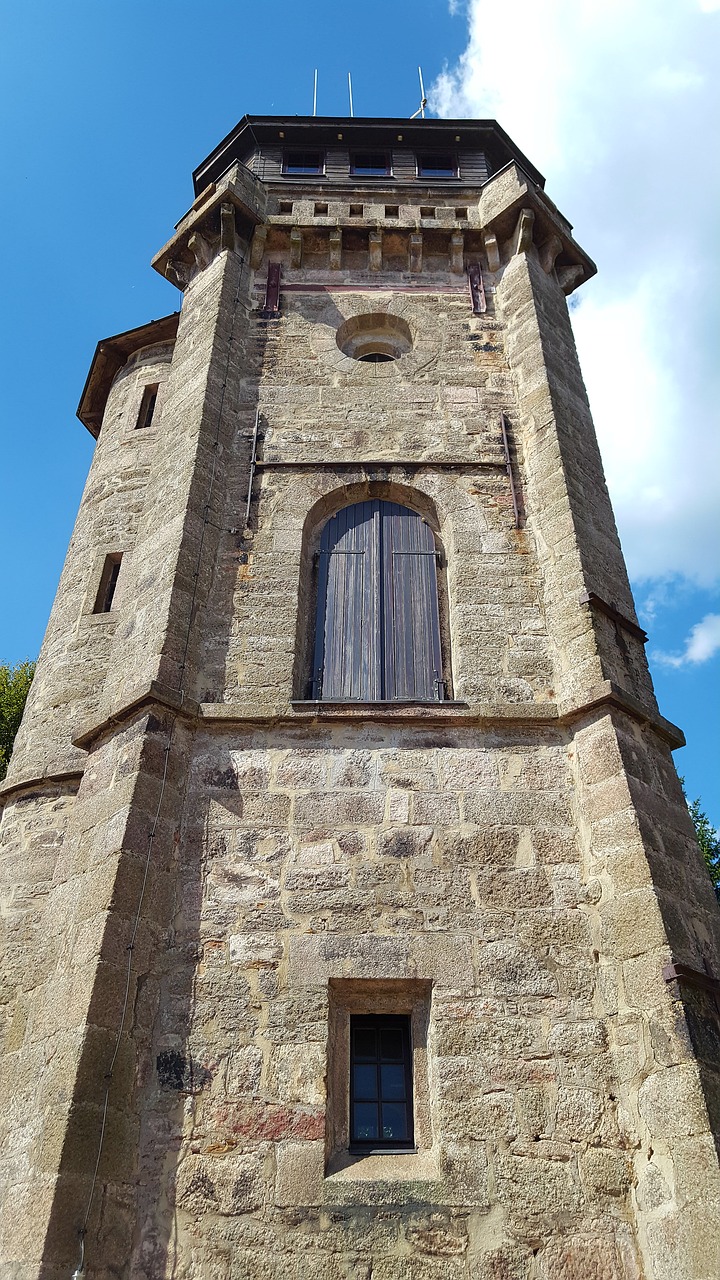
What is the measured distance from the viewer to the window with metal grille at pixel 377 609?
7613mm

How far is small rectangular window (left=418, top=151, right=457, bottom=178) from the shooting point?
13.6 meters

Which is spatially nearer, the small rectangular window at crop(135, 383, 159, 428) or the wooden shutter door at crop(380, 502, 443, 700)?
the wooden shutter door at crop(380, 502, 443, 700)

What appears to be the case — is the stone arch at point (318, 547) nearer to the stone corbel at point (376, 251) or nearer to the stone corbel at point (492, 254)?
the stone corbel at point (376, 251)

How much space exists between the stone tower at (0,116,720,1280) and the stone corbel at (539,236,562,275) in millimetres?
1371

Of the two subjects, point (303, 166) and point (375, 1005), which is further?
point (303, 166)

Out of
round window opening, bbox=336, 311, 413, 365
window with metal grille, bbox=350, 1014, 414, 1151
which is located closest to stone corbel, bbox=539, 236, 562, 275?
round window opening, bbox=336, 311, 413, 365

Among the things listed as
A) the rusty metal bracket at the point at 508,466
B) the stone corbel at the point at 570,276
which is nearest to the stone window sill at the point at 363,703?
the rusty metal bracket at the point at 508,466

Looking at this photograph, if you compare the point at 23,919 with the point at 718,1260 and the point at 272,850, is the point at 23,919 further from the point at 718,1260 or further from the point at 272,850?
the point at 718,1260

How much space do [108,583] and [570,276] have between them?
256 inches

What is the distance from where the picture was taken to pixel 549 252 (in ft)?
37.0

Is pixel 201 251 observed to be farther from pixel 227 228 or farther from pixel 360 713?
pixel 360 713

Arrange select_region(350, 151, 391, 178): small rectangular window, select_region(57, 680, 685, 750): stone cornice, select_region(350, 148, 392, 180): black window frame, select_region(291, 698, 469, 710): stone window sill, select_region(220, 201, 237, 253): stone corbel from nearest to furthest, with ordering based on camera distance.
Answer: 1. select_region(57, 680, 685, 750): stone cornice
2. select_region(291, 698, 469, 710): stone window sill
3. select_region(220, 201, 237, 253): stone corbel
4. select_region(350, 148, 392, 180): black window frame
5. select_region(350, 151, 391, 178): small rectangular window

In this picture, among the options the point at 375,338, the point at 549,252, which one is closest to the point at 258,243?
the point at 375,338

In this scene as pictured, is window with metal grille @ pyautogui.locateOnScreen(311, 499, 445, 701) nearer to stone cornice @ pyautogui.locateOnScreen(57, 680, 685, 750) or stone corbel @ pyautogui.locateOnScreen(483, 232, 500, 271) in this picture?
stone cornice @ pyautogui.locateOnScreen(57, 680, 685, 750)
